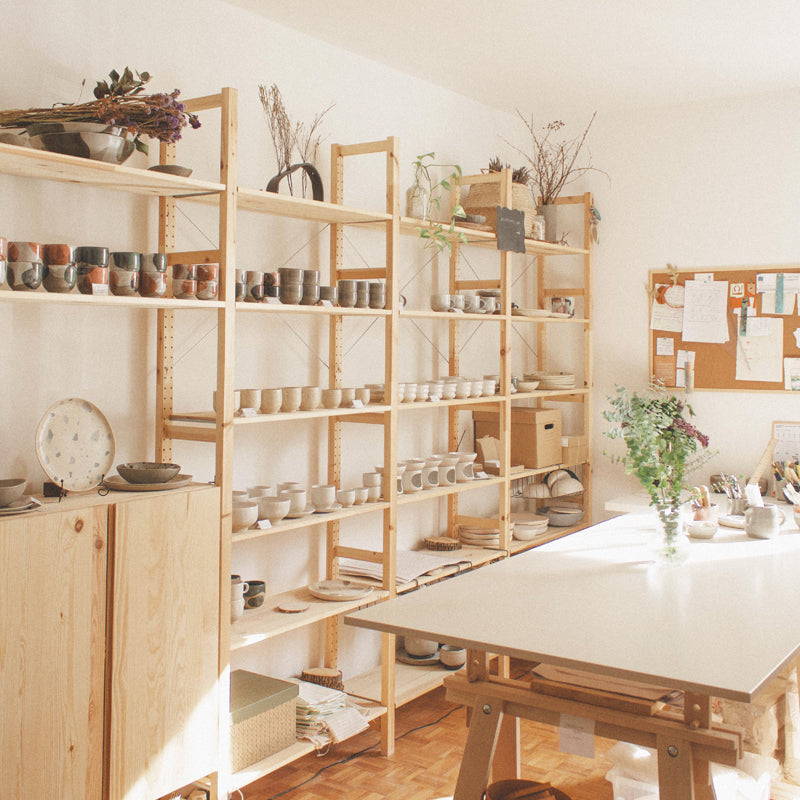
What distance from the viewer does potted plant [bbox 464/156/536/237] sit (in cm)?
434

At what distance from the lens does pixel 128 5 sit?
292 cm

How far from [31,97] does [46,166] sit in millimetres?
423

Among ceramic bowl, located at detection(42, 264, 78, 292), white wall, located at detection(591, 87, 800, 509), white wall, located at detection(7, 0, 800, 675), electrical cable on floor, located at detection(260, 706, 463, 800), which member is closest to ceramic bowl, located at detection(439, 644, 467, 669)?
electrical cable on floor, located at detection(260, 706, 463, 800)

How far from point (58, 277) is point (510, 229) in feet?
7.79

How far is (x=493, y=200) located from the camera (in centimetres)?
435

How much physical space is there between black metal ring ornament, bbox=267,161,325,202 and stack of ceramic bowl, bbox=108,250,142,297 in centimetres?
79

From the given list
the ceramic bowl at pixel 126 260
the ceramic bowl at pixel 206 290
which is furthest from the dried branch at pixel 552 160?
the ceramic bowl at pixel 126 260

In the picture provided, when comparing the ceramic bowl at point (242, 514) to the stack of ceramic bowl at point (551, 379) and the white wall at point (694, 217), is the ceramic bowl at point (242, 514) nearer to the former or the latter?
the stack of ceramic bowl at point (551, 379)

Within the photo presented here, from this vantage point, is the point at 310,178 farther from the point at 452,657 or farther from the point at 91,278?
the point at 452,657

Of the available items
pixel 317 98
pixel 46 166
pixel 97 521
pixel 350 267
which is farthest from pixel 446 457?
pixel 46 166

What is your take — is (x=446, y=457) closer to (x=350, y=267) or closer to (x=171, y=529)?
(x=350, y=267)

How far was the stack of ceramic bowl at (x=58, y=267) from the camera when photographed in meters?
2.35

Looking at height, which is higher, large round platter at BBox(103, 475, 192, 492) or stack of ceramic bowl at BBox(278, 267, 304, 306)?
stack of ceramic bowl at BBox(278, 267, 304, 306)

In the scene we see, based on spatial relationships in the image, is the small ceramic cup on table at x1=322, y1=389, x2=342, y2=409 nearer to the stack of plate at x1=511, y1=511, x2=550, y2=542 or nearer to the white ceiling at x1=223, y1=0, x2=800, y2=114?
the white ceiling at x1=223, y1=0, x2=800, y2=114
